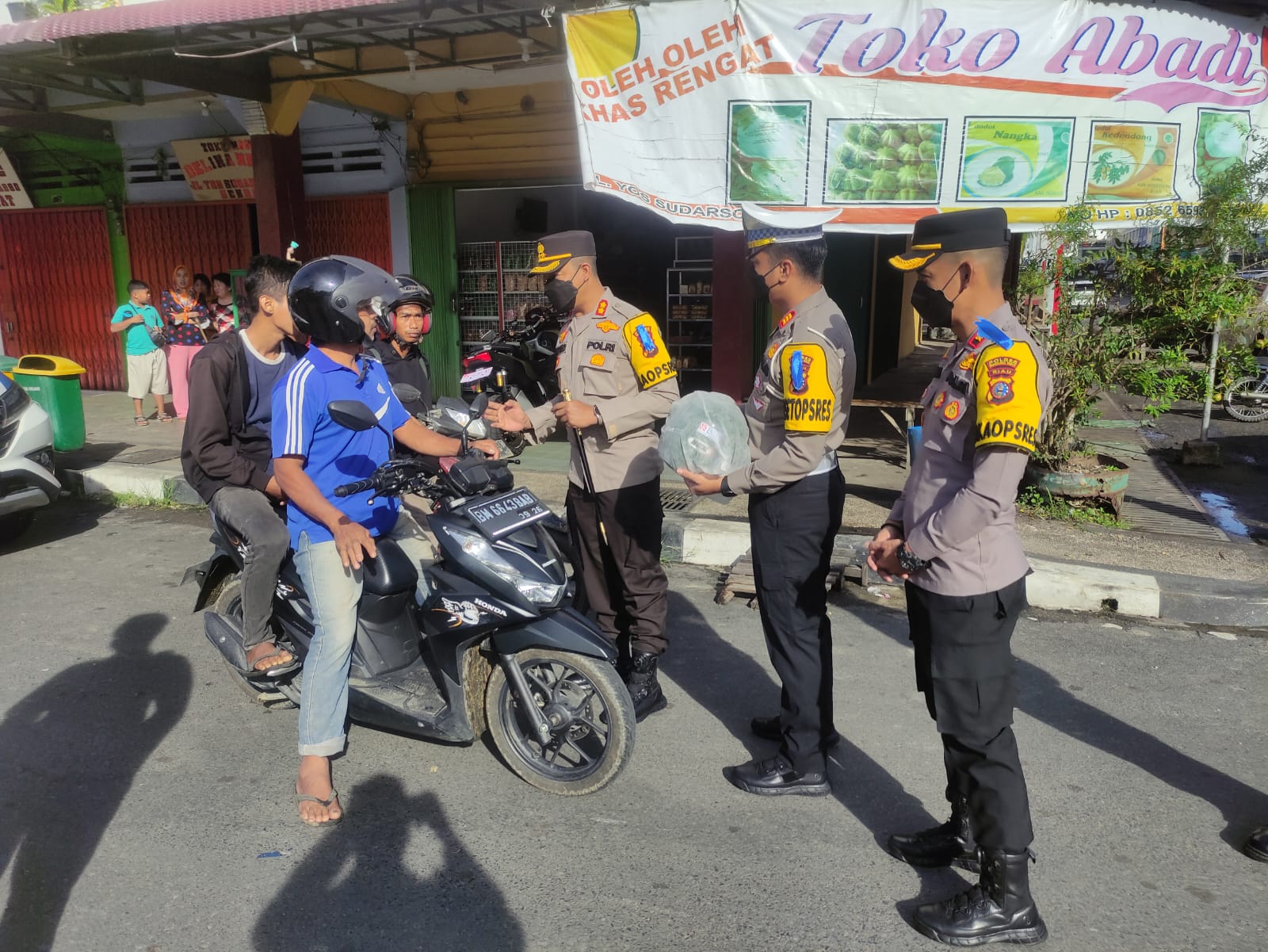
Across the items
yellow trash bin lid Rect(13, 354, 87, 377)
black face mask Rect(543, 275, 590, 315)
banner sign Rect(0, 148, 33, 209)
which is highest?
banner sign Rect(0, 148, 33, 209)

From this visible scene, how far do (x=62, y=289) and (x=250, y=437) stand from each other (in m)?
12.2

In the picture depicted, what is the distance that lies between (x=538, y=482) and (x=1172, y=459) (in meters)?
5.85

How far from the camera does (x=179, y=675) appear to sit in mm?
4445

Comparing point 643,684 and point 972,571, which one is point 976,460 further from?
point 643,684

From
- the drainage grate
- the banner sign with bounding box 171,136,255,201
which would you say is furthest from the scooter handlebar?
the banner sign with bounding box 171,136,255,201

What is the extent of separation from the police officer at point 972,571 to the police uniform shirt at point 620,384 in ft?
4.35

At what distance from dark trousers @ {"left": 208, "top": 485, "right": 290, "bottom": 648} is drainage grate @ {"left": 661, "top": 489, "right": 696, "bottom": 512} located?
350 centimetres

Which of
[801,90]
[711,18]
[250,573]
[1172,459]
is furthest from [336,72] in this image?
[1172,459]

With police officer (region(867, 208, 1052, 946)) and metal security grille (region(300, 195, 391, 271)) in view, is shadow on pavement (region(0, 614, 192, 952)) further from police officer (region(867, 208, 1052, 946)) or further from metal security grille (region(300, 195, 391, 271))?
metal security grille (region(300, 195, 391, 271))

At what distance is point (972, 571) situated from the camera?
2512 mm

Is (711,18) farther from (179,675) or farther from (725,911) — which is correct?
(725,911)

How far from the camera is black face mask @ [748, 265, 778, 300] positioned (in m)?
3.22

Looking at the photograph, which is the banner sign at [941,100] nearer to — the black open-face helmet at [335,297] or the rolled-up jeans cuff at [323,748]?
the black open-face helmet at [335,297]

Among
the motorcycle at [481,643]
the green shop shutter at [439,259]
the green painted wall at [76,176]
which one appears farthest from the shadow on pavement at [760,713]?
the green painted wall at [76,176]
